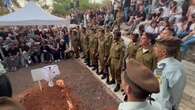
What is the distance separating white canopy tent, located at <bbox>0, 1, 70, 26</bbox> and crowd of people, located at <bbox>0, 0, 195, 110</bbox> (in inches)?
60.5

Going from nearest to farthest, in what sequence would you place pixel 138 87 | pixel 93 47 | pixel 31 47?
pixel 138 87, pixel 93 47, pixel 31 47

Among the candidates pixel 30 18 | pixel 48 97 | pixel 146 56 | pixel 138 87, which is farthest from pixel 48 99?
pixel 30 18

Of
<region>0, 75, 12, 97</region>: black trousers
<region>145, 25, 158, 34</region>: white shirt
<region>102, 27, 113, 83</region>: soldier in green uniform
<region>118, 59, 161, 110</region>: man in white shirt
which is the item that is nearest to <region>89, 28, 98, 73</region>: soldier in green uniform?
<region>102, 27, 113, 83</region>: soldier in green uniform

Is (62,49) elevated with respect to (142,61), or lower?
lower

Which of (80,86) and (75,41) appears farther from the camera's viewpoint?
(75,41)

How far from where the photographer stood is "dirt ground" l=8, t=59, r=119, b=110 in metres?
9.77

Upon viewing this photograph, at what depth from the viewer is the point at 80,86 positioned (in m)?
12.0

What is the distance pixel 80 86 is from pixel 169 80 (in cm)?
805

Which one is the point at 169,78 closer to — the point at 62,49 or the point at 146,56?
the point at 146,56

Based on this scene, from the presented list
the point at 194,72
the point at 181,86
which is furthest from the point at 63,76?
the point at 181,86

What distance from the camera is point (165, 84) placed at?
4.11 metres

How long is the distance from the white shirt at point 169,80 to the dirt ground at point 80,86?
431 centimetres

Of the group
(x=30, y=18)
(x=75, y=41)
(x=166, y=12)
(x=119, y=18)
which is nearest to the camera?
(x=166, y=12)

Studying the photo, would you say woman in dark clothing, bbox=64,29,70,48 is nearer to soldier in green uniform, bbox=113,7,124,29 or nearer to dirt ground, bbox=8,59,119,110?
dirt ground, bbox=8,59,119,110
